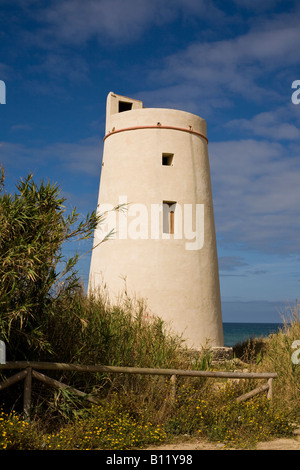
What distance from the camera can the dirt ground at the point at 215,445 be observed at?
22.9 feet

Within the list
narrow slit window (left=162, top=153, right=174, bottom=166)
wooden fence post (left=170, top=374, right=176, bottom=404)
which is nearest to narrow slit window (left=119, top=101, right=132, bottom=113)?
narrow slit window (left=162, top=153, right=174, bottom=166)

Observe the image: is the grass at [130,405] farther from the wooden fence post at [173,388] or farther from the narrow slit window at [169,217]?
the narrow slit window at [169,217]

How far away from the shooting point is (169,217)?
573 inches

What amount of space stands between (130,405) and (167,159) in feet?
31.2

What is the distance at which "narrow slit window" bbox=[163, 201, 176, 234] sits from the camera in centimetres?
1446

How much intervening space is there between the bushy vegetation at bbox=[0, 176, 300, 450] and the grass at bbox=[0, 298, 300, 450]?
0.06 feet

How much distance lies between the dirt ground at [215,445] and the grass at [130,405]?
140mm

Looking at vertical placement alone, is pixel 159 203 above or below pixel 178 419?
above

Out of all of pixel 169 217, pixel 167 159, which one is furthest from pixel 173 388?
pixel 167 159

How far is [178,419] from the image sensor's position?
764cm

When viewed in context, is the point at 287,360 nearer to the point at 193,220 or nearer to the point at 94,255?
the point at 193,220
